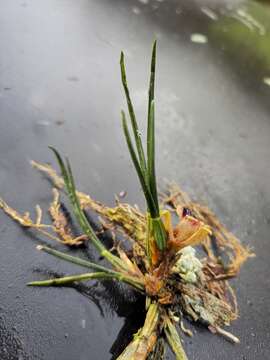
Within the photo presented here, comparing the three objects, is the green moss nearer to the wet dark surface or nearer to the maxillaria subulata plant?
the wet dark surface

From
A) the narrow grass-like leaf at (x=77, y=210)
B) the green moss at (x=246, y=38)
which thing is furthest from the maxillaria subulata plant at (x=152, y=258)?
the green moss at (x=246, y=38)

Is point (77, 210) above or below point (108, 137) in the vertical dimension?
above

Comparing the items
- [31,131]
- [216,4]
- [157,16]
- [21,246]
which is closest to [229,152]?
[31,131]

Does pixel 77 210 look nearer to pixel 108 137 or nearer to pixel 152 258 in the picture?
pixel 152 258

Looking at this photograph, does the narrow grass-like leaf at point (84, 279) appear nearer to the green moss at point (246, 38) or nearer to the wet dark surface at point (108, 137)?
the wet dark surface at point (108, 137)

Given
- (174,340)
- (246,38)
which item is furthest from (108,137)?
(246,38)

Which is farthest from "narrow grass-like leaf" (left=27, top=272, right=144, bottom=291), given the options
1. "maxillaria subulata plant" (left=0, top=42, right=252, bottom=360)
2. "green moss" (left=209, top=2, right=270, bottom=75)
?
"green moss" (left=209, top=2, right=270, bottom=75)
